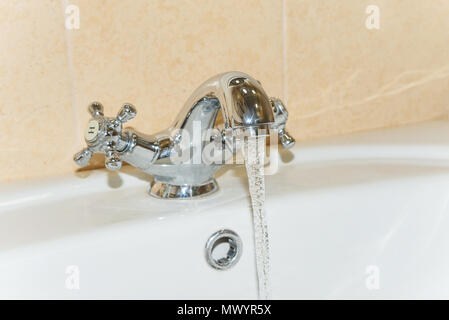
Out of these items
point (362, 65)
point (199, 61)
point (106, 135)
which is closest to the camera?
point (106, 135)

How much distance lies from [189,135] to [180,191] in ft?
0.20

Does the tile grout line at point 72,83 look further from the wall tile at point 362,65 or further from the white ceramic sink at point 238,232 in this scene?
the wall tile at point 362,65

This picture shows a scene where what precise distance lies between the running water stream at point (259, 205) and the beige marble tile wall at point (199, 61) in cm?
18

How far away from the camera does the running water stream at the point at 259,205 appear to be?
42 cm

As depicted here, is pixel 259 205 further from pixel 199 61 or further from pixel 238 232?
pixel 199 61

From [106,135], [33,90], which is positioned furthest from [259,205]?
[33,90]

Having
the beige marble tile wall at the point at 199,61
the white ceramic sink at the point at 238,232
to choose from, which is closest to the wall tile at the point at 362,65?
the beige marble tile wall at the point at 199,61

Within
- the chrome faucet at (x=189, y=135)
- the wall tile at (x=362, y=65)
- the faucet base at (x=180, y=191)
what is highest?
the wall tile at (x=362, y=65)

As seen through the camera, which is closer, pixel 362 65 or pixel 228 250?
pixel 228 250

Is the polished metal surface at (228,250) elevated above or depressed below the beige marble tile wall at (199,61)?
below

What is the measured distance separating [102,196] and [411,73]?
1.61 feet

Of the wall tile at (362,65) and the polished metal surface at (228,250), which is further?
the wall tile at (362,65)

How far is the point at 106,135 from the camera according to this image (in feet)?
1.44

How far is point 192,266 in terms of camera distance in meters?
0.45
